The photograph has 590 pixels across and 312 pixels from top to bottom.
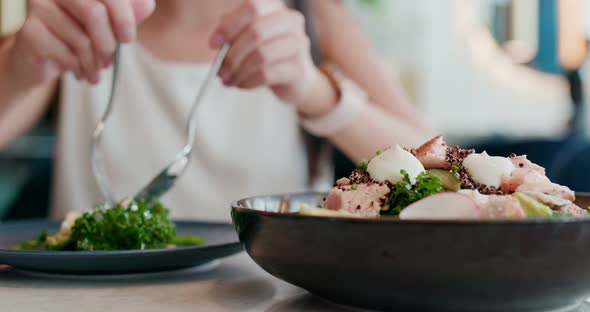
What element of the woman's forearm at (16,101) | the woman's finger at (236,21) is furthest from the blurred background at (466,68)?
the woman's finger at (236,21)

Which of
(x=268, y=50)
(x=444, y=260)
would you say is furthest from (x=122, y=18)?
(x=444, y=260)

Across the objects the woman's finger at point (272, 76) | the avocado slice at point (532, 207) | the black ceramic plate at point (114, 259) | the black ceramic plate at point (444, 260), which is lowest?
the black ceramic plate at point (114, 259)

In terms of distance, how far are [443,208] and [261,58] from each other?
30.6 inches

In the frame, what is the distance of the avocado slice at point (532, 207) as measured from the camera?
1.69ft

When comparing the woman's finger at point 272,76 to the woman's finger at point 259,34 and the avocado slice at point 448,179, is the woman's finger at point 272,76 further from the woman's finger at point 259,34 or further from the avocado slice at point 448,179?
the avocado slice at point 448,179

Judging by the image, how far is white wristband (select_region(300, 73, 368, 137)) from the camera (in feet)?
5.03

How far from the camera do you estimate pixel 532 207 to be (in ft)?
1.71

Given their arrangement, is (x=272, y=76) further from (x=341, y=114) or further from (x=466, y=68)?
(x=466, y=68)

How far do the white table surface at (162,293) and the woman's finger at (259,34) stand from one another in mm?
536

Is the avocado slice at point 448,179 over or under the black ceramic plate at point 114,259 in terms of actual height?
over

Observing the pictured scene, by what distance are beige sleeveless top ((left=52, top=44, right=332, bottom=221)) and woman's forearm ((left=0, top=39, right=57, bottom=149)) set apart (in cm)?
9

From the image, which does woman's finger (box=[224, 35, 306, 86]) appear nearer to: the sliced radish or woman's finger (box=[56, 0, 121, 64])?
woman's finger (box=[56, 0, 121, 64])

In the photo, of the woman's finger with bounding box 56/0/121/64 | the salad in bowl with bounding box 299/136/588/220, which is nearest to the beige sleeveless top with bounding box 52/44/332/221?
the woman's finger with bounding box 56/0/121/64

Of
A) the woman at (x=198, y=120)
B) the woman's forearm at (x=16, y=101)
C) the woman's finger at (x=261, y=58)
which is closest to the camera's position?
the woman's finger at (x=261, y=58)
